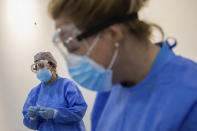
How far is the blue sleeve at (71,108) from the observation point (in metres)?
1.70

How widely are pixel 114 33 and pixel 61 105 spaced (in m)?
1.22

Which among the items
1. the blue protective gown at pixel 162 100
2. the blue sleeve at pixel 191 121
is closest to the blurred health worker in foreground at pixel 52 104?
the blue protective gown at pixel 162 100

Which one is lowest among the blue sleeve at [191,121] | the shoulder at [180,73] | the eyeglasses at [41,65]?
the eyeglasses at [41,65]

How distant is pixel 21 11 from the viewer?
249 centimetres

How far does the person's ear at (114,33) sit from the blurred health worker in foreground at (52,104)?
1.15 metres

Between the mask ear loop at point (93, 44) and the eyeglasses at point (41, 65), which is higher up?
the mask ear loop at point (93, 44)

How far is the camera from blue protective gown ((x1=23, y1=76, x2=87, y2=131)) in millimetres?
1725

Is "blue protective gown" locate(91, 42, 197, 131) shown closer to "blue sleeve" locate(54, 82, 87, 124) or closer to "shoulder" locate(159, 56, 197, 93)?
"shoulder" locate(159, 56, 197, 93)

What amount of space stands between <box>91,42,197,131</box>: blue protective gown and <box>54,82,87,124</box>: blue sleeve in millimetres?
947

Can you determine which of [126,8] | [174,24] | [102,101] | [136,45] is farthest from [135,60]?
[174,24]

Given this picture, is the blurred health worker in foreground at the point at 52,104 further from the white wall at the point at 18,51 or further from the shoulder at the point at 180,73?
the shoulder at the point at 180,73

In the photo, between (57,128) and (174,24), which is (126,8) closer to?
(174,24)

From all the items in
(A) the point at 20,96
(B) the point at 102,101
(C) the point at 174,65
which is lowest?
(A) the point at 20,96

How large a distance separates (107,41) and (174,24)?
1135mm
